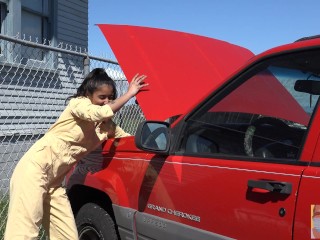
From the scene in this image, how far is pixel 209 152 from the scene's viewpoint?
2.64 m

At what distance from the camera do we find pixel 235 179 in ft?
7.56

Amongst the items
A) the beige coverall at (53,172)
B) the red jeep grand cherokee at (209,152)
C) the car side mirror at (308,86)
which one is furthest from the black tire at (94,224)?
the car side mirror at (308,86)

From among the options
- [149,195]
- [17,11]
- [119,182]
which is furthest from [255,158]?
[17,11]

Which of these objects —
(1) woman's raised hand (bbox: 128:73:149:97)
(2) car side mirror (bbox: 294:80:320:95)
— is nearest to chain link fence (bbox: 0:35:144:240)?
(1) woman's raised hand (bbox: 128:73:149:97)

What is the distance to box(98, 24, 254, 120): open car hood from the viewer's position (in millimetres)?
3043

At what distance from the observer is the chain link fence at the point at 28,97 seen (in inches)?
287

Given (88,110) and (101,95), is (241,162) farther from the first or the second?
(101,95)

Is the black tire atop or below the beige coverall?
below

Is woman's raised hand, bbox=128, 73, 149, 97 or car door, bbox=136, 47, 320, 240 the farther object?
woman's raised hand, bbox=128, 73, 149, 97

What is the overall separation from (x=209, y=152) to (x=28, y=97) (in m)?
5.94

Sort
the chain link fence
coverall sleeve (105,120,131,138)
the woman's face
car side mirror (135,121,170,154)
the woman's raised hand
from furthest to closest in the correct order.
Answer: the chain link fence, coverall sleeve (105,120,131,138), the woman's face, the woman's raised hand, car side mirror (135,121,170,154)

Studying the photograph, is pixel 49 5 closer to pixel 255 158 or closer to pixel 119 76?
pixel 119 76

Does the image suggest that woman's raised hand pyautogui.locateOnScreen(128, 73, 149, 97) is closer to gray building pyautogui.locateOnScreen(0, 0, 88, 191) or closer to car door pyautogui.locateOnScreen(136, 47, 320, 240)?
car door pyautogui.locateOnScreen(136, 47, 320, 240)

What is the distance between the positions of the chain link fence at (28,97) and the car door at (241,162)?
3.87 metres
